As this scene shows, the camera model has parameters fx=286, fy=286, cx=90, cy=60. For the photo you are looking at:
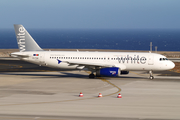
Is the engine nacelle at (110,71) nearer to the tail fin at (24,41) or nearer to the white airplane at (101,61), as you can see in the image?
the white airplane at (101,61)

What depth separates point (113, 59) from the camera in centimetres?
4575

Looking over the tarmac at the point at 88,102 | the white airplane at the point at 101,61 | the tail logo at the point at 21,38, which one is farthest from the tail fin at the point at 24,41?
the tarmac at the point at 88,102

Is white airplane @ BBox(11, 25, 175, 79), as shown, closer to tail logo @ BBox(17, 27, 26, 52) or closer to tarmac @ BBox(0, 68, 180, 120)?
tail logo @ BBox(17, 27, 26, 52)

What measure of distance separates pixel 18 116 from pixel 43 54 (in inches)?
1034

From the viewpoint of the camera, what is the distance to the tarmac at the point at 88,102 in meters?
21.8

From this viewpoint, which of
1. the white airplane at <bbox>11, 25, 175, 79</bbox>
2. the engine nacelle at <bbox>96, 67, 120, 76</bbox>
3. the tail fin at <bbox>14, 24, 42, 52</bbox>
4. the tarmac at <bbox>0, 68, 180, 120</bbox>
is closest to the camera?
the tarmac at <bbox>0, 68, 180, 120</bbox>

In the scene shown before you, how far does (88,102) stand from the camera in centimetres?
2669

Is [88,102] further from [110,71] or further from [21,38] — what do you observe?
[21,38]

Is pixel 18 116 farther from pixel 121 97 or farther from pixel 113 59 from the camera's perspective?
pixel 113 59

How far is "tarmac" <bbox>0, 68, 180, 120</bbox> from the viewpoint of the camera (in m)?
21.8

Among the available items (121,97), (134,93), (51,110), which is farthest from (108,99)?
(51,110)

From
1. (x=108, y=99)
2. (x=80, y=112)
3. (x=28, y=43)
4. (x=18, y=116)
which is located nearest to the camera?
(x=18, y=116)

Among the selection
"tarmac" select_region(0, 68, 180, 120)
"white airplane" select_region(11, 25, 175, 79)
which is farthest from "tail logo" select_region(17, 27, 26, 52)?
"tarmac" select_region(0, 68, 180, 120)

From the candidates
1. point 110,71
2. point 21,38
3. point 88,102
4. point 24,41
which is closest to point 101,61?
point 110,71
